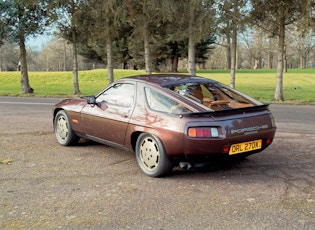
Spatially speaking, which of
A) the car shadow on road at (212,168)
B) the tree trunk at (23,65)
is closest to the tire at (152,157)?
the car shadow on road at (212,168)

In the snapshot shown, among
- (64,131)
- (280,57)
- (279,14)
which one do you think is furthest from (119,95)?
(280,57)

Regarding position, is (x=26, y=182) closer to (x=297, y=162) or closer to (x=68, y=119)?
(x=68, y=119)

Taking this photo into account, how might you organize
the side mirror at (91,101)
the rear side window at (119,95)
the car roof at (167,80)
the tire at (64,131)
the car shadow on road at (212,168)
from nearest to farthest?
1. the car shadow on road at (212,168)
2. the car roof at (167,80)
3. the rear side window at (119,95)
4. the side mirror at (91,101)
5. the tire at (64,131)

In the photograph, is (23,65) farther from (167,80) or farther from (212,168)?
(212,168)

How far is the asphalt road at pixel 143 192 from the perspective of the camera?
11.9ft

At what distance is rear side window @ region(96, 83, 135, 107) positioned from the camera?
18.5ft

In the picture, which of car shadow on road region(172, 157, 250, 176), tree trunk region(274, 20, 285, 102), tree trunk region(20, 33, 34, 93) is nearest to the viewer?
car shadow on road region(172, 157, 250, 176)

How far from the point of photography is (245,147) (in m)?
4.91

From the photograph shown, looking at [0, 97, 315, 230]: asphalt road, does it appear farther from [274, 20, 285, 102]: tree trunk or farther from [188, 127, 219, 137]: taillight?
[274, 20, 285, 102]: tree trunk

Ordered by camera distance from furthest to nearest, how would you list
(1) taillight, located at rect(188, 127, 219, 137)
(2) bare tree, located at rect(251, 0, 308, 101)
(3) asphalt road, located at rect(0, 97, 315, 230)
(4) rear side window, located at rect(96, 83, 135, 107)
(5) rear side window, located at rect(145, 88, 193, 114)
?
1. (2) bare tree, located at rect(251, 0, 308, 101)
2. (4) rear side window, located at rect(96, 83, 135, 107)
3. (5) rear side window, located at rect(145, 88, 193, 114)
4. (1) taillight, located at rect(188, 127, 219, 137)
5. (3) asphalt road, located at rect(0, 97, 315, 230)

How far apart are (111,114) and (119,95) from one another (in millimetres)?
361

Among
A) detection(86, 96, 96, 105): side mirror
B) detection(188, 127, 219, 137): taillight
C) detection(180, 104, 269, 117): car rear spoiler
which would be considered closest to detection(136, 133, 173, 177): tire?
detection(188, 127, 219, 137): taillight

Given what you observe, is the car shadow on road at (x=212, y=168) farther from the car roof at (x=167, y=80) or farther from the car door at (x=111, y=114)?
the car roof at (x=167, y=80)

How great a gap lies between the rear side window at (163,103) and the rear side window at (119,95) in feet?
1.13
